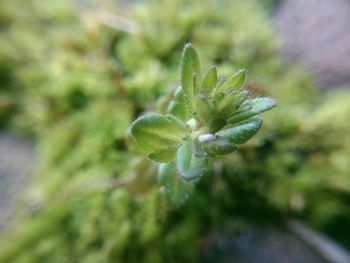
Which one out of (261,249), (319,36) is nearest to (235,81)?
Result: (261,249)

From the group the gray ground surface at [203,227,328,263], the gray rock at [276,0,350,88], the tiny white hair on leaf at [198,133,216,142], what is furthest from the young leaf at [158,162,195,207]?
the gray rock at [276,0,350,88]

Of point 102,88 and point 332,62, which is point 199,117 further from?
point 332,62

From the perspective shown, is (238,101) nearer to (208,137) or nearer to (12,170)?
(208,137)

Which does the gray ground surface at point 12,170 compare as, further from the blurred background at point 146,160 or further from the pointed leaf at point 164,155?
the pointed leaf at point 164,155

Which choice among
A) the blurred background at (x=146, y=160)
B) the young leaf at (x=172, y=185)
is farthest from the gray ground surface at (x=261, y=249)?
the young leaf at (x=172, y=185)

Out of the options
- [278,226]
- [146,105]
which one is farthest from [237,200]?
[146,105]
